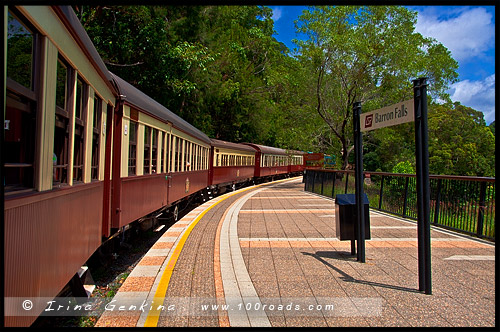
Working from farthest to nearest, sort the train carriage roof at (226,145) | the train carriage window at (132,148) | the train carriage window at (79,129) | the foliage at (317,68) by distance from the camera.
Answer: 1. the train carriage roof at (226,145)
2. the foliage at (317,68)
3. the train carriage window at (132,148)
4. the train carriage window at (79,129)

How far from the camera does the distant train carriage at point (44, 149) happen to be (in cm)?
260

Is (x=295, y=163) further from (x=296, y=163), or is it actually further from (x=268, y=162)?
(x=268, y=162)

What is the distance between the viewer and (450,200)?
9.66 meters

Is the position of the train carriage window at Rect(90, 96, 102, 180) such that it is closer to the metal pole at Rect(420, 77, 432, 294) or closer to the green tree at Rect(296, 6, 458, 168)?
the metal pole at Rect(420, 77, 432, 294)

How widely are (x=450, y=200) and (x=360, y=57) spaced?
47.4 ft

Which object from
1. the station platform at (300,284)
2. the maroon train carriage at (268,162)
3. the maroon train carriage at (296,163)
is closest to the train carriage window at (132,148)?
the station platform at (300,284)

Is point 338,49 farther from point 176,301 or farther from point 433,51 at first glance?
point 176,301

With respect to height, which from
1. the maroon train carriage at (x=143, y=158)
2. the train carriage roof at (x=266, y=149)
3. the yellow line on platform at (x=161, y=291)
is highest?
the train carriage roof at (x=266, y=149)

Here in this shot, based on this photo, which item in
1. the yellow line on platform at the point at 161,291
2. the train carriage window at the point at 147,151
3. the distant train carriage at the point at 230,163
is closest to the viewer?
the yellow line on platform at the point at 161,291

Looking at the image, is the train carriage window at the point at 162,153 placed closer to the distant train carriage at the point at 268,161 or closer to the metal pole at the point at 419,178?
the metal pole at the point at 419,178

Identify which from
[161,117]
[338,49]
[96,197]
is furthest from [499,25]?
[338,49]

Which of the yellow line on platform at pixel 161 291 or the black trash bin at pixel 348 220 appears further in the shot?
the black trash bin at pixel 348 220

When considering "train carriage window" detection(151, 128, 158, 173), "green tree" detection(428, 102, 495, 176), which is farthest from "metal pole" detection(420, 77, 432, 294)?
"green tree" detection(428, 102, 495, 176)

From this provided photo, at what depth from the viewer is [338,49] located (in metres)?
23.1
